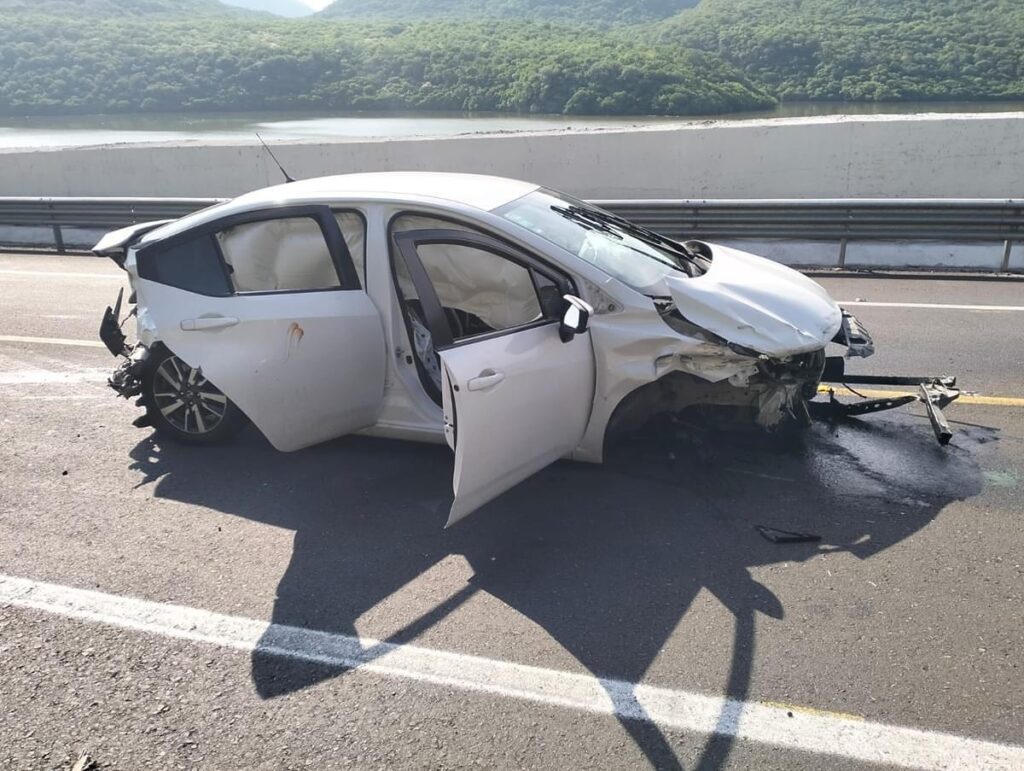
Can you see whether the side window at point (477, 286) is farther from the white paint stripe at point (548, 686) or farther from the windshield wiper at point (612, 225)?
the white paint stripe at point (548, 686)

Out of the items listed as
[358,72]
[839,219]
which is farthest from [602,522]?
[358,72]

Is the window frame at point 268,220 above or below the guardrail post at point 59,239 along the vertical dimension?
above

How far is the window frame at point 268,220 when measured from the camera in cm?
469

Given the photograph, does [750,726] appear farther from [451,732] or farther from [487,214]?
[487,214]

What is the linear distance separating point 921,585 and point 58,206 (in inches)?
505

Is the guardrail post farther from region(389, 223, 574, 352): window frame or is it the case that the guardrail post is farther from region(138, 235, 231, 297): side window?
region(389, 223, 574, 352): window frame

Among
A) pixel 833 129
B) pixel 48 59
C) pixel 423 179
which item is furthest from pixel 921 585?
pixel 48 59

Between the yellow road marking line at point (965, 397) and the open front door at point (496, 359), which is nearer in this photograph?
the open front door at point (496, 359)

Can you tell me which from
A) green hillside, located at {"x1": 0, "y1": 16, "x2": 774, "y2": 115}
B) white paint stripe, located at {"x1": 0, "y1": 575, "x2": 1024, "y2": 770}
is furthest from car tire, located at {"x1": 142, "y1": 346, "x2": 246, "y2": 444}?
green hillside, located at {"x1": 0, "y1": 16, "x2": 774, "y2": 115}

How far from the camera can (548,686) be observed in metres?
3.13

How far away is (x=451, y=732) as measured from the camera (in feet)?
9.59

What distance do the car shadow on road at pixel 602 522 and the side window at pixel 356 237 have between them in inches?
46.5

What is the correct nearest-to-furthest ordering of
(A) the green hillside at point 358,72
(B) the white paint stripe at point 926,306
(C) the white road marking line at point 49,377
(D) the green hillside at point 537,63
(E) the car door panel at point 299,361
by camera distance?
(E) the car door panel at point 299,361 → (C) the white road marking line at point 49,377 → (B) the white paint stripe at point 926,306 → (A) the green hillside at point 358,72 → (D) the green hillside at point 537,63

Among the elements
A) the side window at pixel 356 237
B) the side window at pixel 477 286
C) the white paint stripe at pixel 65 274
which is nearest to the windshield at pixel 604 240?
the side window at pixel 477 286
